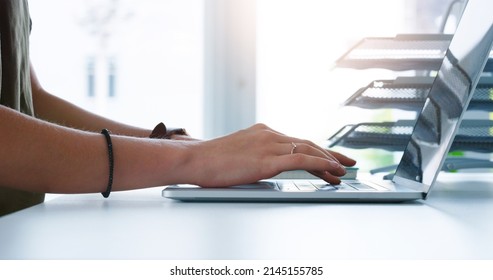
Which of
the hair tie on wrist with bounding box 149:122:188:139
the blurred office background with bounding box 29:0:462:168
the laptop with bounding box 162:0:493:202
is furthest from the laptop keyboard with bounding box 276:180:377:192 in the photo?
the blurred office background with bounding box 29:0:462:168

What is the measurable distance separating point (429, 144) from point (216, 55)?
4.02 ft

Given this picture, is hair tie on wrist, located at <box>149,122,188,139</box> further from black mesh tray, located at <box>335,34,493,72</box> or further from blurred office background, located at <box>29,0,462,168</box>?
blurred office background, located at <box>29,0,462,168</box>

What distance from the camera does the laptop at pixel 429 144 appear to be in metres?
0.70

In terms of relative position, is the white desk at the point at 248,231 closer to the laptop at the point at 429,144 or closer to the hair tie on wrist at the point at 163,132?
the laptop at the point at 429,144

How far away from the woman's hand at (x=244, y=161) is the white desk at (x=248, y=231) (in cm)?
7

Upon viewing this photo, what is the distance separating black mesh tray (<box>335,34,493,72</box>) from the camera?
1138mm

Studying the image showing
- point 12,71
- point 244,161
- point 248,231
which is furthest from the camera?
point 12,71

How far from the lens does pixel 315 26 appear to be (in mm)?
1912

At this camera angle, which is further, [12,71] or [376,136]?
[376,136]

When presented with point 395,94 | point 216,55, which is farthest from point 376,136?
point 216,55

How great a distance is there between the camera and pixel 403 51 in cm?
115

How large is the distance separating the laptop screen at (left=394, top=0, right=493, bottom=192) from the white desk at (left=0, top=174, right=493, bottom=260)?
73 mm

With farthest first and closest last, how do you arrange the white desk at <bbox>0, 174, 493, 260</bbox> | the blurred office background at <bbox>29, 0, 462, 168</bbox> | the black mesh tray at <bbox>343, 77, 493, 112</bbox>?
1. the blurred office background at <bbox>29, 0, 462, 168</bbox>
2. the black mesh tray at <bbox>343, 77, 493, 112</bbox>
3. the white desk at <bbox>0, 174, 493, 260</bbox>

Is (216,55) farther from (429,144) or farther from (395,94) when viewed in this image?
(429,144)
